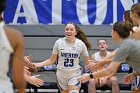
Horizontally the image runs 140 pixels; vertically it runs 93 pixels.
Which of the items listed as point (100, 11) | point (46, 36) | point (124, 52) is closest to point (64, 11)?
point (46, 36)

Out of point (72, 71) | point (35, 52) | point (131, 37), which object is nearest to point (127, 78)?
point (131, 37)

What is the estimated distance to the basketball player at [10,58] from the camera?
252cm

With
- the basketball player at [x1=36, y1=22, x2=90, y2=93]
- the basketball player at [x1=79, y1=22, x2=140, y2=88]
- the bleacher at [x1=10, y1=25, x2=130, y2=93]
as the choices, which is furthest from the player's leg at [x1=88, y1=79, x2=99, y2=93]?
the basketball player at [x1=79, y1=22, x2=140, y2=88]

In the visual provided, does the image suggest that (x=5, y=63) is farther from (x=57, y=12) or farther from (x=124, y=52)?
(x=57, y=12)

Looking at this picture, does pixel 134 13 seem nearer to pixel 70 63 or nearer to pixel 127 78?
pixel 127 78

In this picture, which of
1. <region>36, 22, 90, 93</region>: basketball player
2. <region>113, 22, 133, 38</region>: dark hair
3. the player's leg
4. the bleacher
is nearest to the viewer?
<region>113, 22, 133, 38</region>: dark hair

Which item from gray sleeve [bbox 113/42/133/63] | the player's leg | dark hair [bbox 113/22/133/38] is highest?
dark hair [bbox 113/22/133/38]

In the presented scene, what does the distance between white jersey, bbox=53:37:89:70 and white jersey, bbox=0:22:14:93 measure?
4.39m

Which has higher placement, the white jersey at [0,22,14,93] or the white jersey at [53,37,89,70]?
the white jersey at [0,22,14,93]

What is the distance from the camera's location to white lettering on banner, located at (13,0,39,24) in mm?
9691

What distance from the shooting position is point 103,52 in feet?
26.8

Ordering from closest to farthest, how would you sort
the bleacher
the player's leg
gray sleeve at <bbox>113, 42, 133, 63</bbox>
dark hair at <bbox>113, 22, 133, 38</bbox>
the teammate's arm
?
the teammate's arm
gray sleeve at <bbox>113, 42, 133, 63</bbox>
dark hair at <bbox>113, 22, 133, 38</bbox>
the player's leg
the bleacher

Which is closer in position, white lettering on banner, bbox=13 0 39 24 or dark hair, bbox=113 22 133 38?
dark hair, bbox=113 22 133 38

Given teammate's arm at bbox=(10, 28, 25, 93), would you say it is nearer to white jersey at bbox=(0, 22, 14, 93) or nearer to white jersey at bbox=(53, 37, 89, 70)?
white jersey at bbox=(0, 22, 14, 93)
